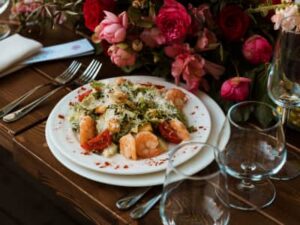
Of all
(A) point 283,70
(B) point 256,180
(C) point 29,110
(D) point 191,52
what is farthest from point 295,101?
(C) point 29,110

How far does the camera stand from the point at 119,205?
1021mm

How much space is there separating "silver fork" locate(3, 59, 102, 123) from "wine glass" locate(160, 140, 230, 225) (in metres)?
0.49

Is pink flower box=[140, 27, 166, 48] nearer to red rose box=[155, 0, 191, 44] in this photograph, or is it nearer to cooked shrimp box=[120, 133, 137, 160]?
red rose box=[155, 0, 191, 44]

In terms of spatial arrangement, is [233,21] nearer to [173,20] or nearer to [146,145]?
[173,20]

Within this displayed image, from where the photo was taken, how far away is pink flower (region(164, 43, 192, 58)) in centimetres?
131

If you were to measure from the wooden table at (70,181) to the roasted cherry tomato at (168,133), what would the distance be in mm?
138

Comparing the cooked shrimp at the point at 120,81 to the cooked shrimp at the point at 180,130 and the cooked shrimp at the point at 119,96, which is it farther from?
the cooked shrimp at the point at 180,130

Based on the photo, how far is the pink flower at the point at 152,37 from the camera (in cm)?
131

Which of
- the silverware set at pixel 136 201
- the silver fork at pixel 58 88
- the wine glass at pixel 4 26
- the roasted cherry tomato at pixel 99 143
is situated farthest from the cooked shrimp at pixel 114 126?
the wine glass at pixel 4 26

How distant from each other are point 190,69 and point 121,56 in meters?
0.17

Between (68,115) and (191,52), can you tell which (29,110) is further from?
(191,52)

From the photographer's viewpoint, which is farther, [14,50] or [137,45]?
[14,50]

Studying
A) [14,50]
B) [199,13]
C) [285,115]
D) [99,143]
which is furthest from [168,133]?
[14,50]

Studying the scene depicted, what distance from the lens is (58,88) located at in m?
1.37
